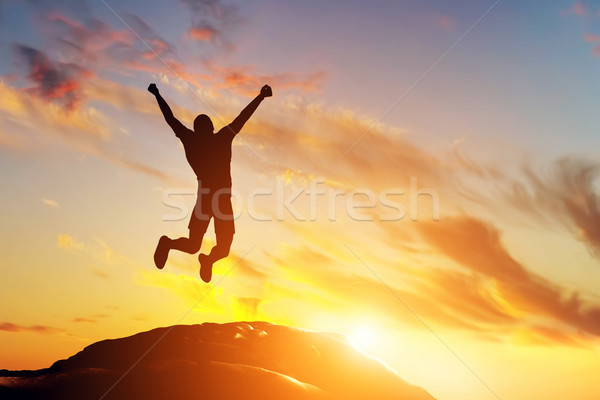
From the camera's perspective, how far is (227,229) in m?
10.2

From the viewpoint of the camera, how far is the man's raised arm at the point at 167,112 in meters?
9.77

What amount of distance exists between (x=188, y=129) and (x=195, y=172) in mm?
876

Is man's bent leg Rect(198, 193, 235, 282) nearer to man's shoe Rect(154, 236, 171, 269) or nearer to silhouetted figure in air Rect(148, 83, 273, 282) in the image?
silhouetted figure in air Rect(148, 83, 273, 282)

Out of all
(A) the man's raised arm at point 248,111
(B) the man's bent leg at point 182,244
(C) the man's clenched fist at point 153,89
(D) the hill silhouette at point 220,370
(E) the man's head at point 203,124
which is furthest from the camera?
(D) the hill silhouette at point 220,370

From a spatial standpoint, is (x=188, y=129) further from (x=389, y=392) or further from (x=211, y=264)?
(x=389, y=392)

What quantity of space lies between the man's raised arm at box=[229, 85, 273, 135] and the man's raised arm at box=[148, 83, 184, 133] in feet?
4.00

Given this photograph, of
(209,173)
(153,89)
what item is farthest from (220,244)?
(153,89)

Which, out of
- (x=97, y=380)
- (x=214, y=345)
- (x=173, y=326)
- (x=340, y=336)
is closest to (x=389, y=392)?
(x=340, y=336)

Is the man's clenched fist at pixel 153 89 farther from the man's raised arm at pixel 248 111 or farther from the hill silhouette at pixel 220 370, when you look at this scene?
the hill silhouette at pixel 220 370

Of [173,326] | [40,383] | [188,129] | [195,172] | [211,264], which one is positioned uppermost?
[173,326]

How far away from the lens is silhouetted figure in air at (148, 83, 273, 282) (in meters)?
9.49

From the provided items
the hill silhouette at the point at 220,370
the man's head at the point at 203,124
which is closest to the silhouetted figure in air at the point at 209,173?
the man's head at the point at 203,124

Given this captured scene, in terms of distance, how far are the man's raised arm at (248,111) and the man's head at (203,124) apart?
478 millimetres

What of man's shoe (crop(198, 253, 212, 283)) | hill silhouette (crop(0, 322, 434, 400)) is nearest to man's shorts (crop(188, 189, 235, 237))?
man's shoe (crop(198, 253, 212, 283))
